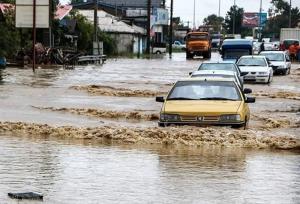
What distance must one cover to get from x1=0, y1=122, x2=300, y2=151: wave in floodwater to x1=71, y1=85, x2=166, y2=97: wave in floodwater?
1209cm

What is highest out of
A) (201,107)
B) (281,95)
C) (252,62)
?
(252,62)

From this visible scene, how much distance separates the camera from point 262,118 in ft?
72.5

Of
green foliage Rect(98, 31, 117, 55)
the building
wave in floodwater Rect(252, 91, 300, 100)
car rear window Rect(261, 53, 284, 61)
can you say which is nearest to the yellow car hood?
wave in floodwater Rect(252, 91, 300, 100)

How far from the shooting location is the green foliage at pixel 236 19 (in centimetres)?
17975

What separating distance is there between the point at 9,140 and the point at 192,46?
6074 centimetres

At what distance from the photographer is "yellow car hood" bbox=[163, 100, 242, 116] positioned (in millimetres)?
16453

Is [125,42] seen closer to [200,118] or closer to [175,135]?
[200,118]

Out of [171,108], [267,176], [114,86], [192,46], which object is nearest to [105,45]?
[192,46]

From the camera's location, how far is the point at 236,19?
181750mm

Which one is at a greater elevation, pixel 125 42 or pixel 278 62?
pixel 125 42

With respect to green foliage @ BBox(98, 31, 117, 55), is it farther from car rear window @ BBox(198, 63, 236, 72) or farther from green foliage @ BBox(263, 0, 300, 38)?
green foliage @ BBox(263, 0, 300, 38)

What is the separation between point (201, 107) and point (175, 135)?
1.01 m

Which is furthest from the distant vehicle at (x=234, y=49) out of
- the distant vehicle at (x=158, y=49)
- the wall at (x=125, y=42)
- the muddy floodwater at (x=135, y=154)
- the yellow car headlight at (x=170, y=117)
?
the distant vehicle at (x=158, y=49)

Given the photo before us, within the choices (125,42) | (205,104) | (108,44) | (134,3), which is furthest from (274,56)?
(134,3)
